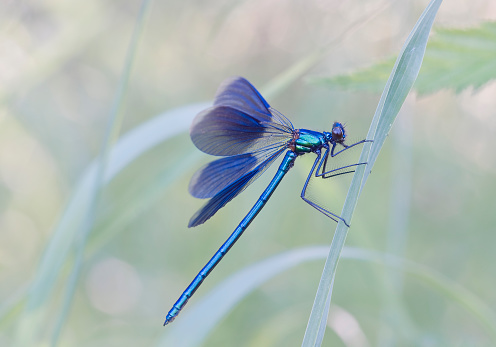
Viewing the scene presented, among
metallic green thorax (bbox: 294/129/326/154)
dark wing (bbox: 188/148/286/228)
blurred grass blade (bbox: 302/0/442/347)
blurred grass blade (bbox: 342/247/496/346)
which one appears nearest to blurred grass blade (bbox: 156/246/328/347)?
blurred grass blade (bbox: 342/247/496/346)

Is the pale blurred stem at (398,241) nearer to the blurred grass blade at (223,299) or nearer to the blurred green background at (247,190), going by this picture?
the blurred green background at (247,190)

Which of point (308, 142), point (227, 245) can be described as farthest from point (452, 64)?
point (227, 245)

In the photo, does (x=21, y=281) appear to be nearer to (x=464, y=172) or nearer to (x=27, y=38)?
(x=27, y=38)

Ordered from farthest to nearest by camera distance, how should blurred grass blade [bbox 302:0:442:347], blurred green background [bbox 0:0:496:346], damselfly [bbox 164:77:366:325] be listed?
1. blurred green background [bbox 0:0:496:346]
2. damselfly [bbox 164:77:366:325]
3. blurred grass blade [bbox 302:0:442:347]

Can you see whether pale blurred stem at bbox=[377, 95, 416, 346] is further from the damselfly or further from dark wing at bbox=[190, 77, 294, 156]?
dark wing at bbox=[190, 77, 294, 156]

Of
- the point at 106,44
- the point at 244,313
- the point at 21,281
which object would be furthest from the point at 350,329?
the point at 106,44

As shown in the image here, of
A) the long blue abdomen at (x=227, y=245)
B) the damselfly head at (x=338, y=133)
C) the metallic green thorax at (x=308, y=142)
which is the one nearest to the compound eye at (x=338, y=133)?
the damselfly head at (x=338, y=133)
